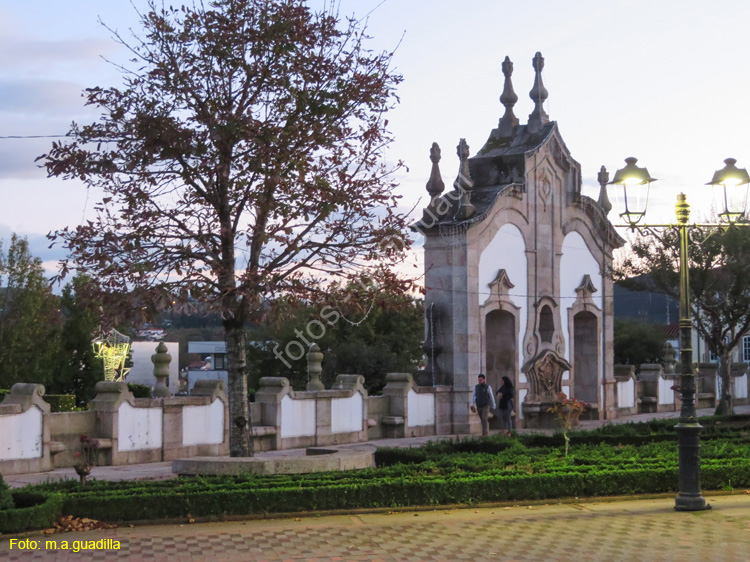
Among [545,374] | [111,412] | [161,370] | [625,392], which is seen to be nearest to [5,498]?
[111,412]

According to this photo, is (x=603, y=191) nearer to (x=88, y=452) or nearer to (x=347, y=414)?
(x=347, y=414)

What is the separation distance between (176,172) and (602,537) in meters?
7.41

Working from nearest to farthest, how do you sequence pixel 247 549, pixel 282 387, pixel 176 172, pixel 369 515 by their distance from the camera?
pixel 247 549 → pixel 369 515 → pixel 176 172 → pixel 282 387

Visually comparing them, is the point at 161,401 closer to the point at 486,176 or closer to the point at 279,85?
the point at 279,85

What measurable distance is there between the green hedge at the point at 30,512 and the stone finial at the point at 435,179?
1706cm

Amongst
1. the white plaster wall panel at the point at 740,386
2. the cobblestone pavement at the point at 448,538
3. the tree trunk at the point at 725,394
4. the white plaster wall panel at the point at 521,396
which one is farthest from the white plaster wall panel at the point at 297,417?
the white plaster wall panel at the point at 740,386

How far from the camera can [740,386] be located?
4103cm

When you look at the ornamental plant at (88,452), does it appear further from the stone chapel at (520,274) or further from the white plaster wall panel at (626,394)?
the white plaster wall panel at (626,394)

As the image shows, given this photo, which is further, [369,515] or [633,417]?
[633,417]

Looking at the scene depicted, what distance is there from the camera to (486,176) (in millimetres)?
28391

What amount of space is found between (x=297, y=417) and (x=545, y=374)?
903cm

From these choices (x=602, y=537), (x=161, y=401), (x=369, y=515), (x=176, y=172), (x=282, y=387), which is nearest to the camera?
(x=602, y=537)

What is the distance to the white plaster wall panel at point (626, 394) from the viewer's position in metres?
32.5

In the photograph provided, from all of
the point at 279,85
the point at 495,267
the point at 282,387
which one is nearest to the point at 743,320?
the point at 495,267
